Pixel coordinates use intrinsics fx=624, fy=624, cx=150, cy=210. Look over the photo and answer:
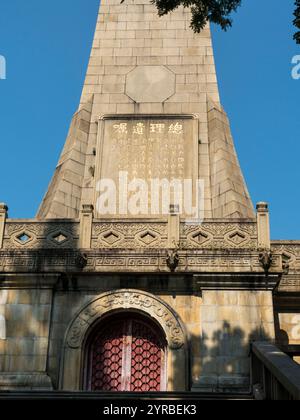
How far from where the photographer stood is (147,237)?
1517 centimetres

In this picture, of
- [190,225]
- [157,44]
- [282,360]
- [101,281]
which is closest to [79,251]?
[101,281]

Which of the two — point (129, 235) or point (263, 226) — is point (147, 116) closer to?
point (129, 235)

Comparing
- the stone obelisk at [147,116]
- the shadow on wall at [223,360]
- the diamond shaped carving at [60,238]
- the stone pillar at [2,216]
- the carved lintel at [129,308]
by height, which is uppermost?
the stone obelisk at [147,116]

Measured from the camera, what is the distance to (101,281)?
1459 centimetres

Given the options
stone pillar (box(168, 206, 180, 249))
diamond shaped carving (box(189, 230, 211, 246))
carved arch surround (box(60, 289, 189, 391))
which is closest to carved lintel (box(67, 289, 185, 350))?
carved arch surround (box(60, 289, 189, 391))

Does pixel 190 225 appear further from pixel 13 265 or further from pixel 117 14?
pixel 117 14

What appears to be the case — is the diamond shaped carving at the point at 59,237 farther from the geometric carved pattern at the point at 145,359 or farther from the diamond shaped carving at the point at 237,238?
the diamond shaped carving at the point at 237,238

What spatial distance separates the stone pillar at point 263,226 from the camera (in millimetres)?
14822

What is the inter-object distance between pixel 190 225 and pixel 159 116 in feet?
16.5

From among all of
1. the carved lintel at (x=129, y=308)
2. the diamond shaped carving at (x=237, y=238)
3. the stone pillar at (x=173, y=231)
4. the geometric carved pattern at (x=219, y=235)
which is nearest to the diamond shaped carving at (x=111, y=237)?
the stone pillar at (x=173, y=231)

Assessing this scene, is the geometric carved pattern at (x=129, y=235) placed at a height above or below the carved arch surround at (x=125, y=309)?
above

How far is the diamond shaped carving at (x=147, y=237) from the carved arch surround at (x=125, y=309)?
1.36 m

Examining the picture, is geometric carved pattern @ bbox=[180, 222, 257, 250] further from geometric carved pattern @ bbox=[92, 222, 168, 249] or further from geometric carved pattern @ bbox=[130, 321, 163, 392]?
geometric carved pattern @ bbox=[130, 321, 163, 392]

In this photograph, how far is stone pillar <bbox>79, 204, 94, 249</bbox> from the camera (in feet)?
49.3
